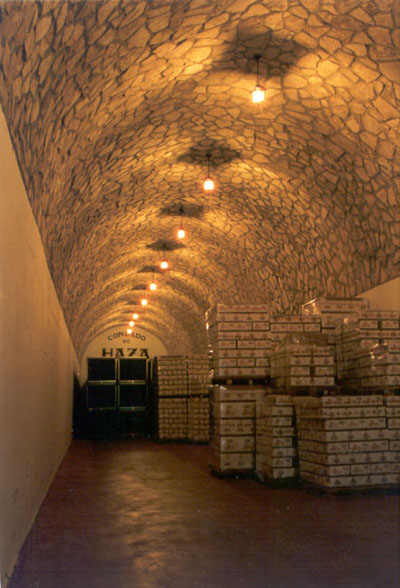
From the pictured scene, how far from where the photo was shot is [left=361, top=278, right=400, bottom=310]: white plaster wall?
10430mm

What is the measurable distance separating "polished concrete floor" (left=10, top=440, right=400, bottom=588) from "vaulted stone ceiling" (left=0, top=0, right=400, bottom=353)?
3302mm

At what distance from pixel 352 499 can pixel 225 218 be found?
28.8 ft

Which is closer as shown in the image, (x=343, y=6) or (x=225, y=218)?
(x=343, y=6)

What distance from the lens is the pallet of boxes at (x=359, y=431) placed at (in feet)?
26.3

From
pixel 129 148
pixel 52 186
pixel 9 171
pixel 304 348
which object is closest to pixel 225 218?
pixel 129 148

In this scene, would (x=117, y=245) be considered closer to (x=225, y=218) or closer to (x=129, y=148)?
(x=225, y=218)

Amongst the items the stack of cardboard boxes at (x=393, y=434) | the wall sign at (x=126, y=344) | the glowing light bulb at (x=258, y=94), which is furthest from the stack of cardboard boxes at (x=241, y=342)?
the wall sign at (x=126, y=344)

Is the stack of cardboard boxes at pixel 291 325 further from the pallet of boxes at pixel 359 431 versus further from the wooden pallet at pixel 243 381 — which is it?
the pallet of boxes at pixel 359 431

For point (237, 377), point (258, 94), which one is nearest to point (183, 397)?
point (237, 377)

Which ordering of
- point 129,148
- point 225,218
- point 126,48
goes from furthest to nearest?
1. point 225,218
2. point 129,148
3. point 126,48

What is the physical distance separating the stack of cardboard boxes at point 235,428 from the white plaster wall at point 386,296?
2592 millimetres

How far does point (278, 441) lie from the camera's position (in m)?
8.88

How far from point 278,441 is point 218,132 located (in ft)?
17.3

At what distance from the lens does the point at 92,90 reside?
23.3 feet
